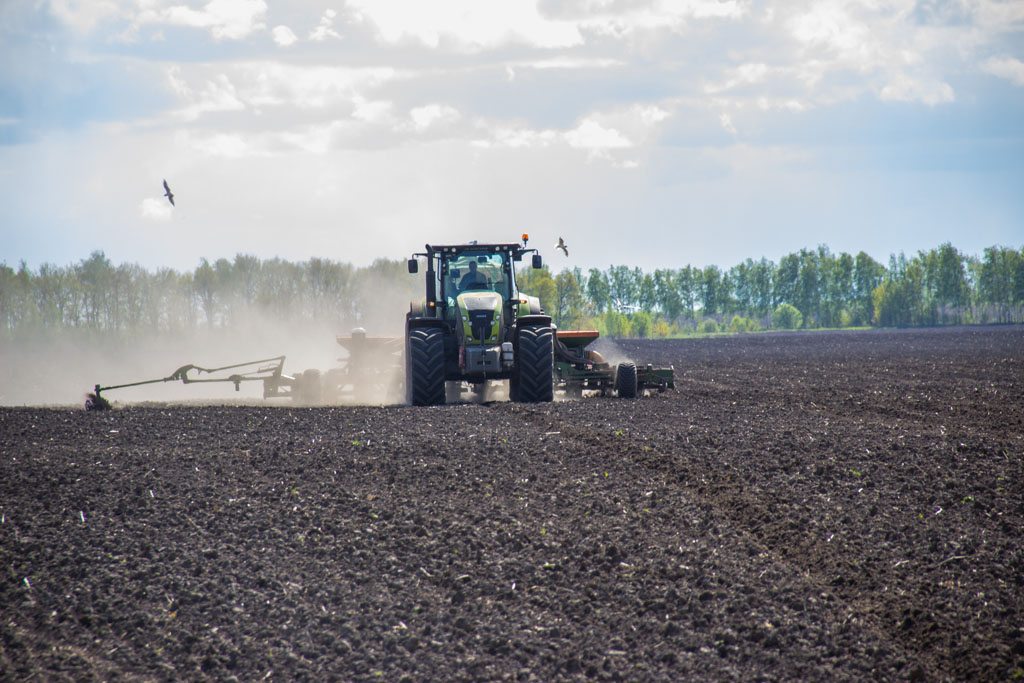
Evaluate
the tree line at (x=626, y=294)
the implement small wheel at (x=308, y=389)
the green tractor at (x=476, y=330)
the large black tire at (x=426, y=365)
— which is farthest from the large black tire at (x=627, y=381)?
the tree line at (x=626, y=294)

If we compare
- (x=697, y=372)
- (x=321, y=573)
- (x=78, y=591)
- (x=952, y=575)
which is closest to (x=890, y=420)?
(x=952, y=575)

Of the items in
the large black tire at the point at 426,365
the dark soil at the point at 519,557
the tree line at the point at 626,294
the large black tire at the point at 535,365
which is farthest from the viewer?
the tree line at the point at 626,294

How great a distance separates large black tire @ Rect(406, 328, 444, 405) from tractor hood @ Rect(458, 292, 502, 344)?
59cm

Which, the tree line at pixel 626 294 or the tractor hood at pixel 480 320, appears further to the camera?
the tree line at pixel 626 294

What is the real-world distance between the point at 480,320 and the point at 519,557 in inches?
387

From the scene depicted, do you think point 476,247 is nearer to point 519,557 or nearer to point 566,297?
point 519,557

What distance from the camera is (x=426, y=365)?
17.0 meters

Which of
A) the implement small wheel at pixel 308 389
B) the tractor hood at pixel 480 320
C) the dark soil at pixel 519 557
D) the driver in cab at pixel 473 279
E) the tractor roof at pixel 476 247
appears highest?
the tractor roof at pixel 476 247

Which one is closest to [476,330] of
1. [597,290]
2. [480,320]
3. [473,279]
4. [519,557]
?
[480,320]

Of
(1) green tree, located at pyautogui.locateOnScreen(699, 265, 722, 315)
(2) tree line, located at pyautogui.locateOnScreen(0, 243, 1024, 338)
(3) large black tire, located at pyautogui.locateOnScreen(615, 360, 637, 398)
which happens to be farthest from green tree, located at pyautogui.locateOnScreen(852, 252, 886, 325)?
(3) large black tire, located at pyautogui.locateOnScreen(615, 360, 637, 398)

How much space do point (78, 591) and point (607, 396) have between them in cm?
1381

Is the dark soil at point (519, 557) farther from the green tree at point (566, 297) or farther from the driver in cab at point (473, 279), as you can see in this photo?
the green tree at point (566, 297)

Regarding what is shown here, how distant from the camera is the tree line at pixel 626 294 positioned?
82.1 m

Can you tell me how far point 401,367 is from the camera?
20922 mm
